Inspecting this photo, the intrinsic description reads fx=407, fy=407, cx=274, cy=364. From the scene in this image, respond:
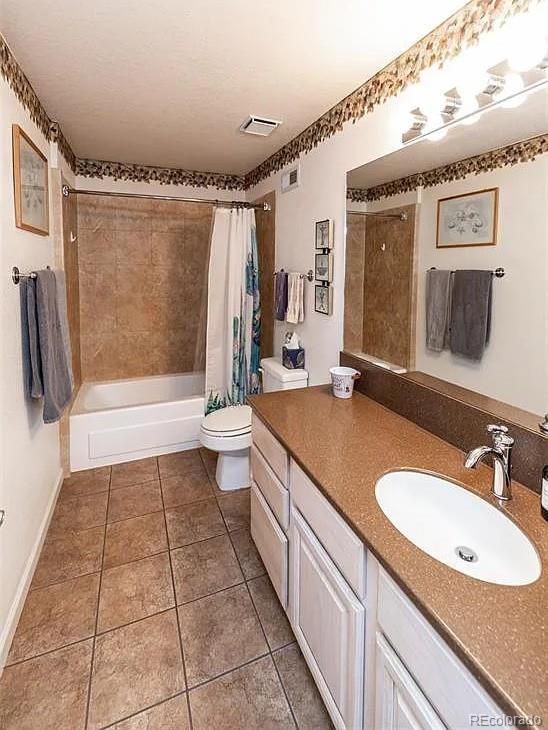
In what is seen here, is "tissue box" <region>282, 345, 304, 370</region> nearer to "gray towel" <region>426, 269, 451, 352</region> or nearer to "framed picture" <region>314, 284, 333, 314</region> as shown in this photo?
"framed picture" <region>314, 284, 333, 314</region>

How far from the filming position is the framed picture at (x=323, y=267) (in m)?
2.25

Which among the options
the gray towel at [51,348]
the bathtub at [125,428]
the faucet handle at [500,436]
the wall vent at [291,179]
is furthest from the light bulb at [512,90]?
the bathtub at [125,428]

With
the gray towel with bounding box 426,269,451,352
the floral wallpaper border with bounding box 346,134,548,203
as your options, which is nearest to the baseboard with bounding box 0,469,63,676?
the gray towel with bounding box 426,269,451,352

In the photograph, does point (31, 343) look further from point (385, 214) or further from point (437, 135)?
point (437, 135)

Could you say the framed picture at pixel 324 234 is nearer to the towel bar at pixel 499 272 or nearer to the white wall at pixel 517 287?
the white wall at pixel 517 287

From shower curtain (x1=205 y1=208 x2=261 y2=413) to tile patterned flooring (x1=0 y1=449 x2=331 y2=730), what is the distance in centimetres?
103

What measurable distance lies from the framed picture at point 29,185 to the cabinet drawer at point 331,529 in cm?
160

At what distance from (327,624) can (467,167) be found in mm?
1502

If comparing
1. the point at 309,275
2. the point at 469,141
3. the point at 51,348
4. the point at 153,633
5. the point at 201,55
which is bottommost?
the point at 153,633

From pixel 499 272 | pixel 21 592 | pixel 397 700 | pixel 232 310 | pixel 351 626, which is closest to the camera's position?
pixel 397 700

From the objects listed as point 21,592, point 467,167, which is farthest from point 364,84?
point 21,592

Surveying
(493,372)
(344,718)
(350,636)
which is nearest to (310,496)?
(350,636)

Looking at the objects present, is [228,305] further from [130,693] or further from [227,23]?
[130,693]

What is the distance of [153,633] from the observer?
160 cm
